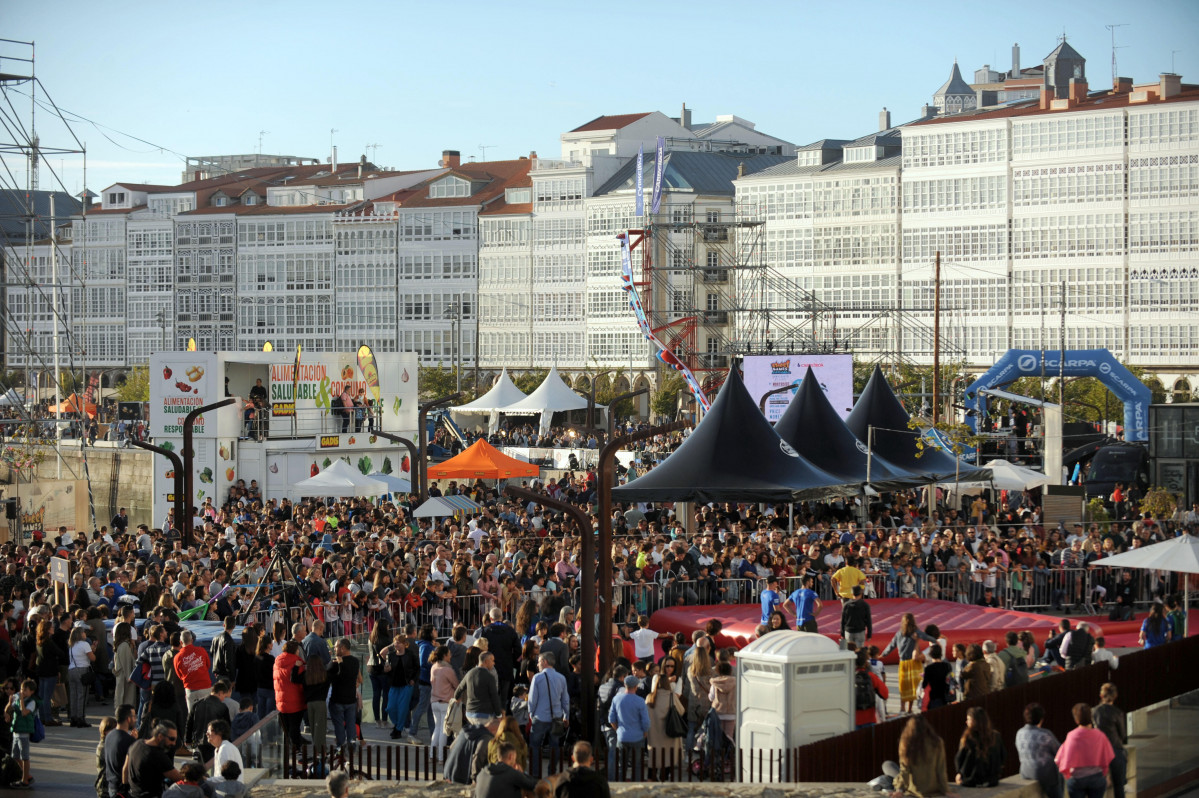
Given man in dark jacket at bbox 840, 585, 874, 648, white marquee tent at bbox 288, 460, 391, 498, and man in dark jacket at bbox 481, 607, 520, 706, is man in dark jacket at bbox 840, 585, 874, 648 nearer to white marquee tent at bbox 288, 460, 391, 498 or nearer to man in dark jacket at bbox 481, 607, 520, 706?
man in dark jacket at bbox 481, 607, 520, 706

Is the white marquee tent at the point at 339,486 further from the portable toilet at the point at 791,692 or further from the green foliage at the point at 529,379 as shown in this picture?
the green foliage at the point at 529,379

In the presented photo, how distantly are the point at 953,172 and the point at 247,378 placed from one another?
4601cm

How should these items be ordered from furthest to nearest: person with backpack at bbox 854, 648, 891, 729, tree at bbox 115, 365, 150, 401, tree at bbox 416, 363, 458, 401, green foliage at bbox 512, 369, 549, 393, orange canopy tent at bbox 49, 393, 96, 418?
1. tree at bbox 115, 365, 150, 401
2. tree at bbox 416, 363, 458, 401
3. green foliage at bbox 512, 369, 549, 393
4. orange canopy tent at bbox 49, 393, 96, 418
5. person with backpack at bbox 854, 648, 891, 729

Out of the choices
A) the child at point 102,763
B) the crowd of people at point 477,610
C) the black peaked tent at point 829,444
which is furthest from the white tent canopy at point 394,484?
the child at point 102,763

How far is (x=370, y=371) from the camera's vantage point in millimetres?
45031

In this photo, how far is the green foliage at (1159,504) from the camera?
3403cm

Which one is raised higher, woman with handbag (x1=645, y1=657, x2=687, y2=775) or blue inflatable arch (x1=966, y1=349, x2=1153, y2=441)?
blue inflatable arch (x1=966, y1=349, x2=1153, y2=441)

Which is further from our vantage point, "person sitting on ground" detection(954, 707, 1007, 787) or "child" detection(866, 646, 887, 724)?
"child" detection(866, 646, 887, 724)

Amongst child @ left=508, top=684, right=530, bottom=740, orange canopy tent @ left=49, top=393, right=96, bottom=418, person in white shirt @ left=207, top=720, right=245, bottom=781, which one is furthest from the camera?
orange canopy tent @ left=49, top=393, right=96, bottom=418

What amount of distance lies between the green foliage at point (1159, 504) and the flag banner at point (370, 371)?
20507mm

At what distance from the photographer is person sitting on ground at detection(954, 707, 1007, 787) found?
11891 mm

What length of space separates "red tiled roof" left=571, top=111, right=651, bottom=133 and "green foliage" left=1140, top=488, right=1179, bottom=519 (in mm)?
66754

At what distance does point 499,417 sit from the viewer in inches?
3012

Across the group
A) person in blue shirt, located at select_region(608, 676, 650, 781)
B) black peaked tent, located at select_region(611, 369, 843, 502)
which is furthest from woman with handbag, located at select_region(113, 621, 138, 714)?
black peaked tent, located at select_region(611, 369, 843, 502)
